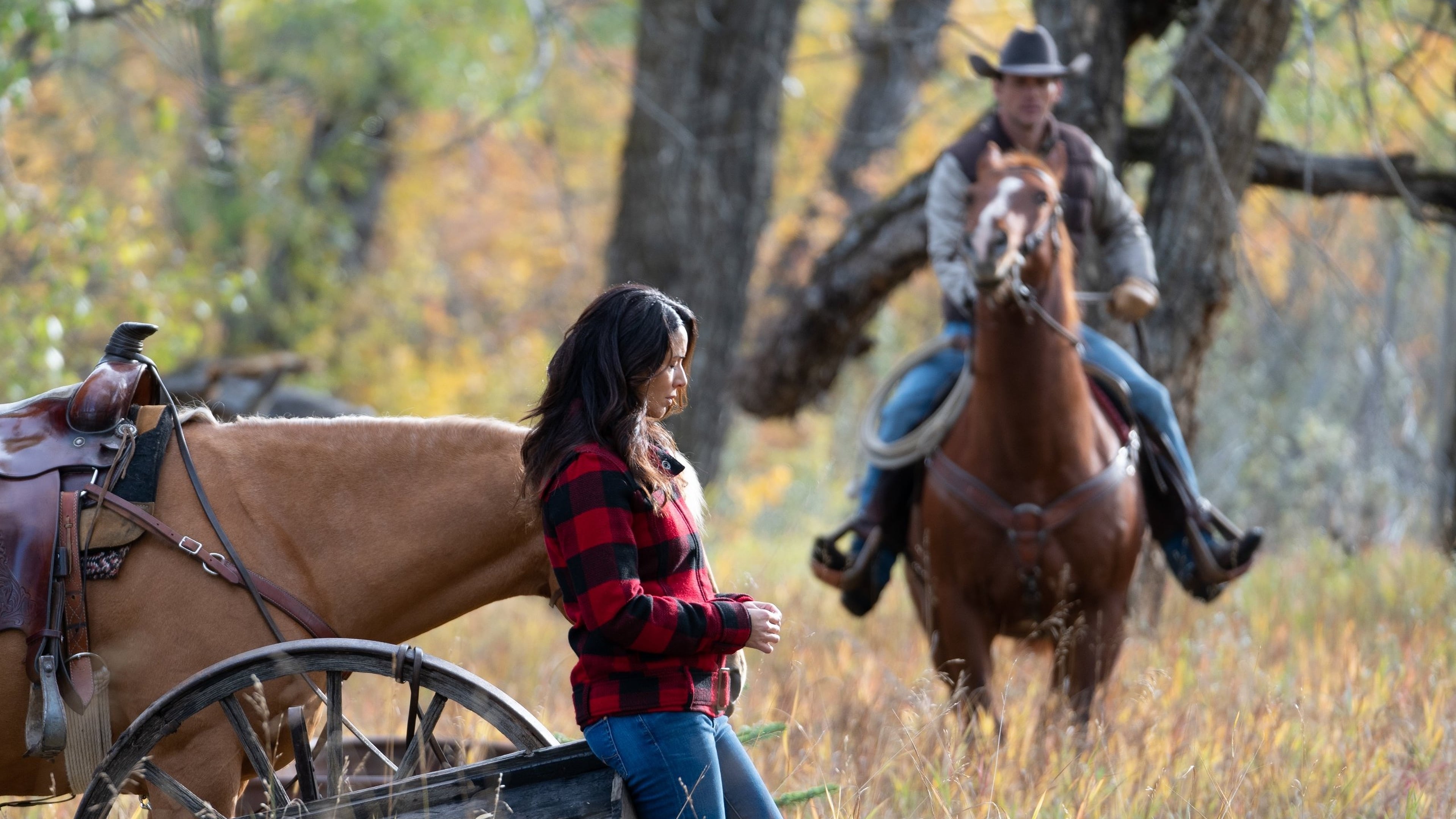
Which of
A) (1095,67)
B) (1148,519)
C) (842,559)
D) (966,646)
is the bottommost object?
(966,646)

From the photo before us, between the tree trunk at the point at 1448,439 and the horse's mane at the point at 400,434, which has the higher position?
the horse's mane at the point at 400,434

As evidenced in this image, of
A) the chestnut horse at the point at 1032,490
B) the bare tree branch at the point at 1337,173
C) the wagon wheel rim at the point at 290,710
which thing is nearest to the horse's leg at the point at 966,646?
the chestnut horse at the point at 1032,490

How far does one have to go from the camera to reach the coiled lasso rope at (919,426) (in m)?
5.03

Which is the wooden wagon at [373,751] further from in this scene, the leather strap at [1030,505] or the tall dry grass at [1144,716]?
the leather strap at [1030,505]

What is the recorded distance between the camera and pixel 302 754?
2678mm

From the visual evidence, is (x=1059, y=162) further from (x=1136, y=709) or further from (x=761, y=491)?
(x=761, y=491)

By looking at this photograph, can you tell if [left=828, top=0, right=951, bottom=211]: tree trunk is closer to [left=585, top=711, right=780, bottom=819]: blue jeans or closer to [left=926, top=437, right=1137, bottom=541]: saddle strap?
[left=926, top=437, right=1137, bottom=541]: saddle strap

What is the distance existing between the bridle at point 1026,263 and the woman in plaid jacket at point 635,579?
1887mm

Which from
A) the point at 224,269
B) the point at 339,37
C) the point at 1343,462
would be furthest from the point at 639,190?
the point at 339,37

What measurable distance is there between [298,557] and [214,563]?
188 mm

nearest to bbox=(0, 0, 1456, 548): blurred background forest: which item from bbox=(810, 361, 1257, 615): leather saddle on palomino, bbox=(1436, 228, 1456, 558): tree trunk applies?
bbox=(1436, 228, 1456, 558): tree trunk

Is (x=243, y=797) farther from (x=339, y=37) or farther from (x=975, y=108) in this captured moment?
(x=339, y=37)

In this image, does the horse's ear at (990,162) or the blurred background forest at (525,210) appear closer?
the horse's ear at (990,162)

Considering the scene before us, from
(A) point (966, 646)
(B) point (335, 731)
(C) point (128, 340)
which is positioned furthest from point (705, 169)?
(B) point (335, 731)
